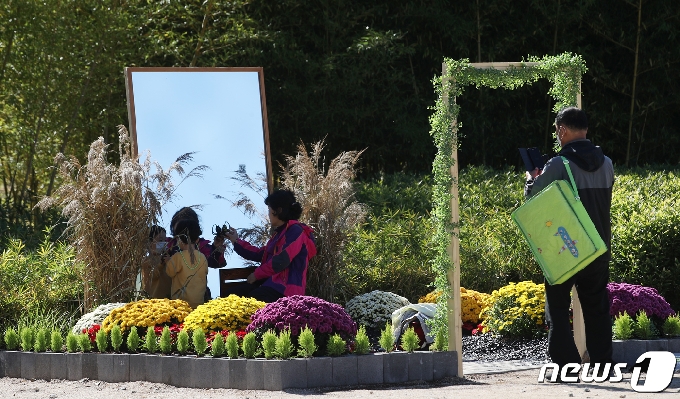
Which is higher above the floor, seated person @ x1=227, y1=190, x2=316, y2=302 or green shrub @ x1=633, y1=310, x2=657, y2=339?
seated person @ x1=227, y1=190, x2=316, y2=302

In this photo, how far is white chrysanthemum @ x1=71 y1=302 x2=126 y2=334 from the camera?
6.34 metres

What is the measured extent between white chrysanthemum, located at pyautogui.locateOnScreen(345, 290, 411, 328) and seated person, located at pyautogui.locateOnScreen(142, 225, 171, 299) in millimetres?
1384

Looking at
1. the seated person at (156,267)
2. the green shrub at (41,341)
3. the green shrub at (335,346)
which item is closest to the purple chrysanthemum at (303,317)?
the green shrub at (335,346)

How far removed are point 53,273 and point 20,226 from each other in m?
3.29

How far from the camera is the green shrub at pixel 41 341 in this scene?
20.2 ft

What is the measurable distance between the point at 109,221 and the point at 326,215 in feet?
5.49

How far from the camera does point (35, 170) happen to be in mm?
12773

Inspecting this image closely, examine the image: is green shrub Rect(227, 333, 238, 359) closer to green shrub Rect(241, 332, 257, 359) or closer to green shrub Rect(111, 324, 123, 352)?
green shrub Rect(241, 332, 257, 359)

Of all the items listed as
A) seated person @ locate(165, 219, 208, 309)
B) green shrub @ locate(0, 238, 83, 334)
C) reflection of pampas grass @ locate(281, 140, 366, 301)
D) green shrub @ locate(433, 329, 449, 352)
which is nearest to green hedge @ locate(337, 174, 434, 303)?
reflection of pampas grass @ locate(281, 140, 366, 301)

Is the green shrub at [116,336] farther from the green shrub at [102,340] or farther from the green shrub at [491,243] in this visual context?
the green shrub at [491,243]

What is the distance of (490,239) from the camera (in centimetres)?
898

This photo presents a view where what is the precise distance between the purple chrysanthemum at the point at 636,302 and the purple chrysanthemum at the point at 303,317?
6.09 ft

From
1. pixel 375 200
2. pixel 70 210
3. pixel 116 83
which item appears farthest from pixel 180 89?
pixel 116 83

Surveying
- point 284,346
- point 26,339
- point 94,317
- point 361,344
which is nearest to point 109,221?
point 94,317
